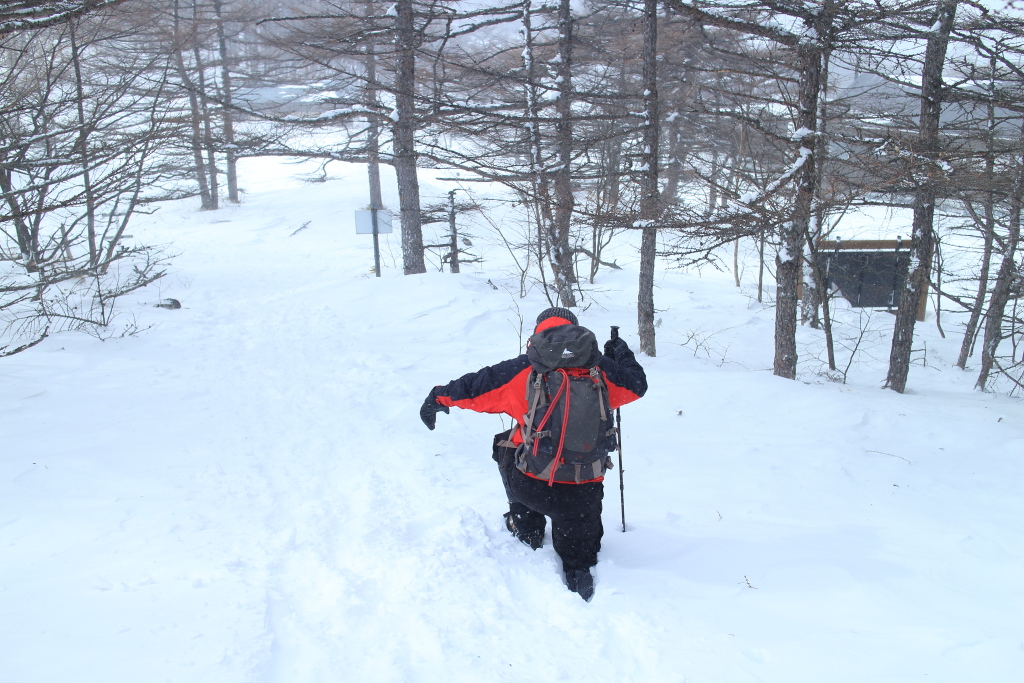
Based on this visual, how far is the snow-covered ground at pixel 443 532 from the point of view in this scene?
8.69ft

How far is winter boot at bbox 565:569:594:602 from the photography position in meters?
3.13

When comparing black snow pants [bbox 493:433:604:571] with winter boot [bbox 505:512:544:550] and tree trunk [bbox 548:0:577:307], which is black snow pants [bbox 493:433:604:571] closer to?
winter boot [bbox 505:512:544:550]

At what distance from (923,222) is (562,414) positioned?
7.11 metres

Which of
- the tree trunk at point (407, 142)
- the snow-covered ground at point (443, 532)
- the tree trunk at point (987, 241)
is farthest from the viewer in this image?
the tree trunk at point (407, 142)

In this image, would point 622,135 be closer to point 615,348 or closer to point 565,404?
point 615,348

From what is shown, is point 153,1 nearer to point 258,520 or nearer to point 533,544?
point 258,520

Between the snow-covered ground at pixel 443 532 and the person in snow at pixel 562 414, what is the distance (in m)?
0.29

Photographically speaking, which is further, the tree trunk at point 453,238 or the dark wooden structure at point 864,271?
the dark wooden structure at point 864,271

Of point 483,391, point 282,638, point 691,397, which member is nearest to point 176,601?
point 282,638

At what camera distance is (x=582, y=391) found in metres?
3.10

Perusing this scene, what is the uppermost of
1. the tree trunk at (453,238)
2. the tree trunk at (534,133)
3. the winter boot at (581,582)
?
the tree trunk at (534,133)

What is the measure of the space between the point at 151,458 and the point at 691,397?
17.6 feet

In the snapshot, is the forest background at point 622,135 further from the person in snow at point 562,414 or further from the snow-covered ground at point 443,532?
the person in snow at point 562,414

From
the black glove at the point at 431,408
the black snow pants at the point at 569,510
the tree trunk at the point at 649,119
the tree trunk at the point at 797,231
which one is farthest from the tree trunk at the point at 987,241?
the black glove at the point at 431,408
